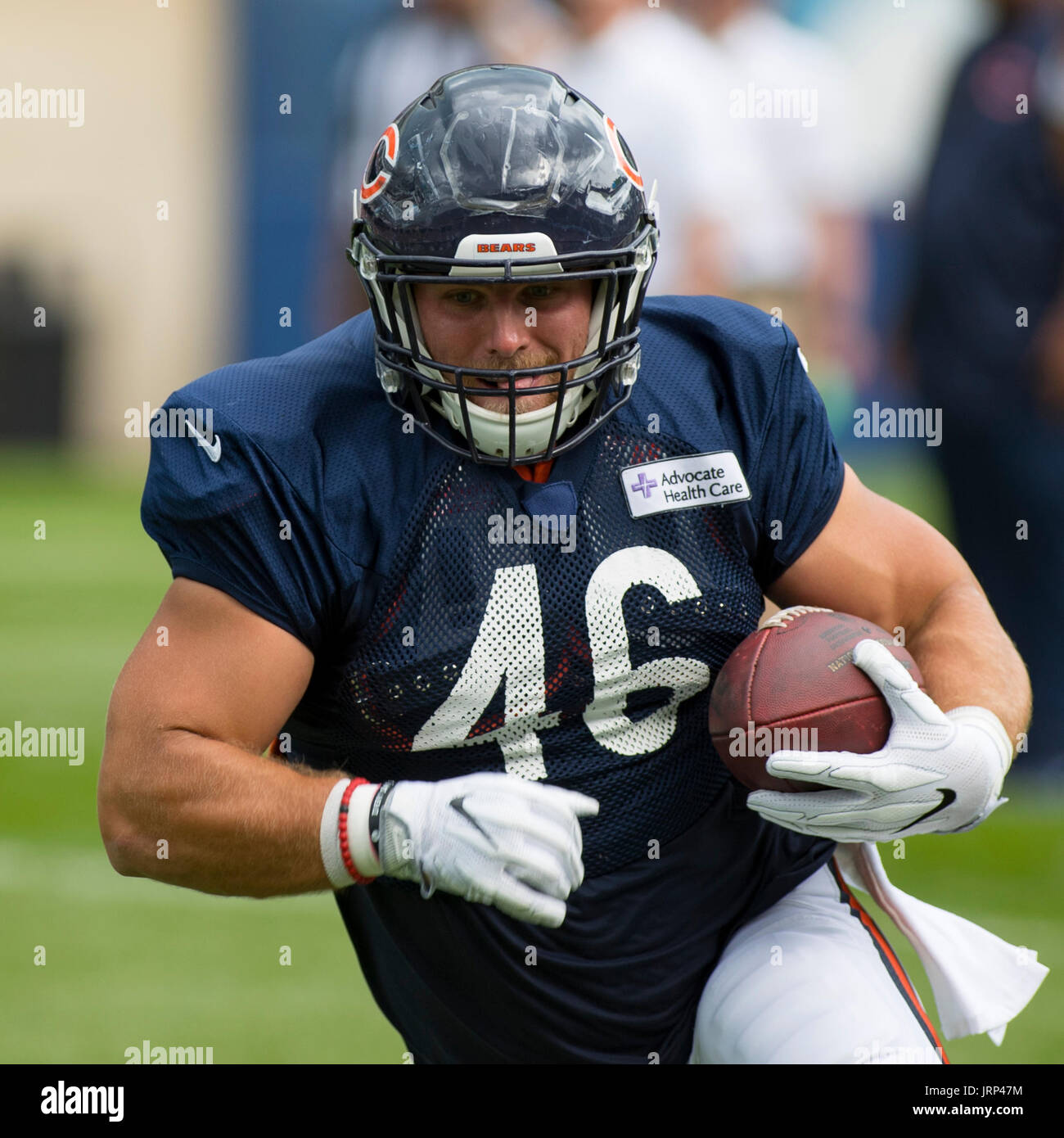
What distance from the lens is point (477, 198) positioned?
2.54 metres

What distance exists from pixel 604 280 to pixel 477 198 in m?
0.23

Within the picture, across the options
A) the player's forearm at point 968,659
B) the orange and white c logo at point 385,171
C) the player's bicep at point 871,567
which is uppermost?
the orange and white c logo at point 385,171

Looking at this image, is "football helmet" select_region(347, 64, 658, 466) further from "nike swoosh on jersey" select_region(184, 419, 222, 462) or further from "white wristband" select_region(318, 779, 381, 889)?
"white wristband" select_region(318, 779, 381, 889)

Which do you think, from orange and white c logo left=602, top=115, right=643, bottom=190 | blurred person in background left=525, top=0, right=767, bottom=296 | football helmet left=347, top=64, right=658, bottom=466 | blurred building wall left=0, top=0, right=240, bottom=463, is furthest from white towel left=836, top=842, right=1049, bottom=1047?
blurred building wall left=0, top=0, right=240, bottom=463

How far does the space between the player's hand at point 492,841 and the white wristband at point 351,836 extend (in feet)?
0.07

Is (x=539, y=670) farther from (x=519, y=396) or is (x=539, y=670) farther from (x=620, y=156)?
(x=620, y=156)

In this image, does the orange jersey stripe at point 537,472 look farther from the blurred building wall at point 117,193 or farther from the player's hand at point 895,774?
the blurred building wall at point 117,193


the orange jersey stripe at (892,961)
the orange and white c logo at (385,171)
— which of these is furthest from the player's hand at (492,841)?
the orange and white c logo at (385,171)

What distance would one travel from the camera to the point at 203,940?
4801 millimetres

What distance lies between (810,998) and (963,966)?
1.32ft

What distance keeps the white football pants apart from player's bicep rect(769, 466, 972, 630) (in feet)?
1.65

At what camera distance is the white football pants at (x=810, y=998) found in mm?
2523

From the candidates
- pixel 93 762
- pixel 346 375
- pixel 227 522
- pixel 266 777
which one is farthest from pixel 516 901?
pixel 93 762
